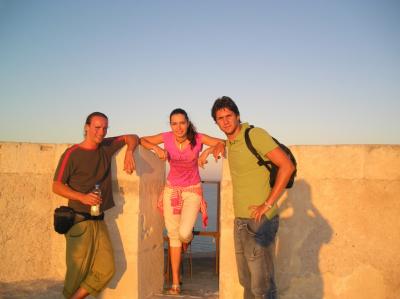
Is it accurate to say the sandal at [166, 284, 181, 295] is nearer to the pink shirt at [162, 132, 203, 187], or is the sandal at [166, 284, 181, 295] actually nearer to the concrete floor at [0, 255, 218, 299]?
the concrete floor at [0, 255, 218, 299]

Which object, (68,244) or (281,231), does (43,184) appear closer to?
(68,244)

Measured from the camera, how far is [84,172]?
151 inches

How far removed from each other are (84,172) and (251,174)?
66.6 inches

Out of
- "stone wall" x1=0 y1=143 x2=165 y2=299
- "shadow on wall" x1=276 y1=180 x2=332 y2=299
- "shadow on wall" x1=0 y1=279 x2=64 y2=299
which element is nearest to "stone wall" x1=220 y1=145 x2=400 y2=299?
"shadow on wall" x1=276 y1=180 x2=332 y2=299

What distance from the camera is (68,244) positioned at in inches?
148

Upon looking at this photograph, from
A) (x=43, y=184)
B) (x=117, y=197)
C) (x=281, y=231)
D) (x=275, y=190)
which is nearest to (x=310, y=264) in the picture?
(x=281, y=231)

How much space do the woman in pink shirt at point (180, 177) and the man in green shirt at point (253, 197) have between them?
96 cm

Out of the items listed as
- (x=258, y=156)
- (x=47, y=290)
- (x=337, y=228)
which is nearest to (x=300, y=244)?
(x=337, y=228)

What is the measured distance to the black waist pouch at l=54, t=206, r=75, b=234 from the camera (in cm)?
368

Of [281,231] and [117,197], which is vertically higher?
[117,197]

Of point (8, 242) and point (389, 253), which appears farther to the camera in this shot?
point (8, 242)

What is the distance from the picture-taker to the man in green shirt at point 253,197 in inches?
122

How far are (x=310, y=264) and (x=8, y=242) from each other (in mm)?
3585

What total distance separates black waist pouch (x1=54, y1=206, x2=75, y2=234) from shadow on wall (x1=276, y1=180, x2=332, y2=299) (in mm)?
2190
